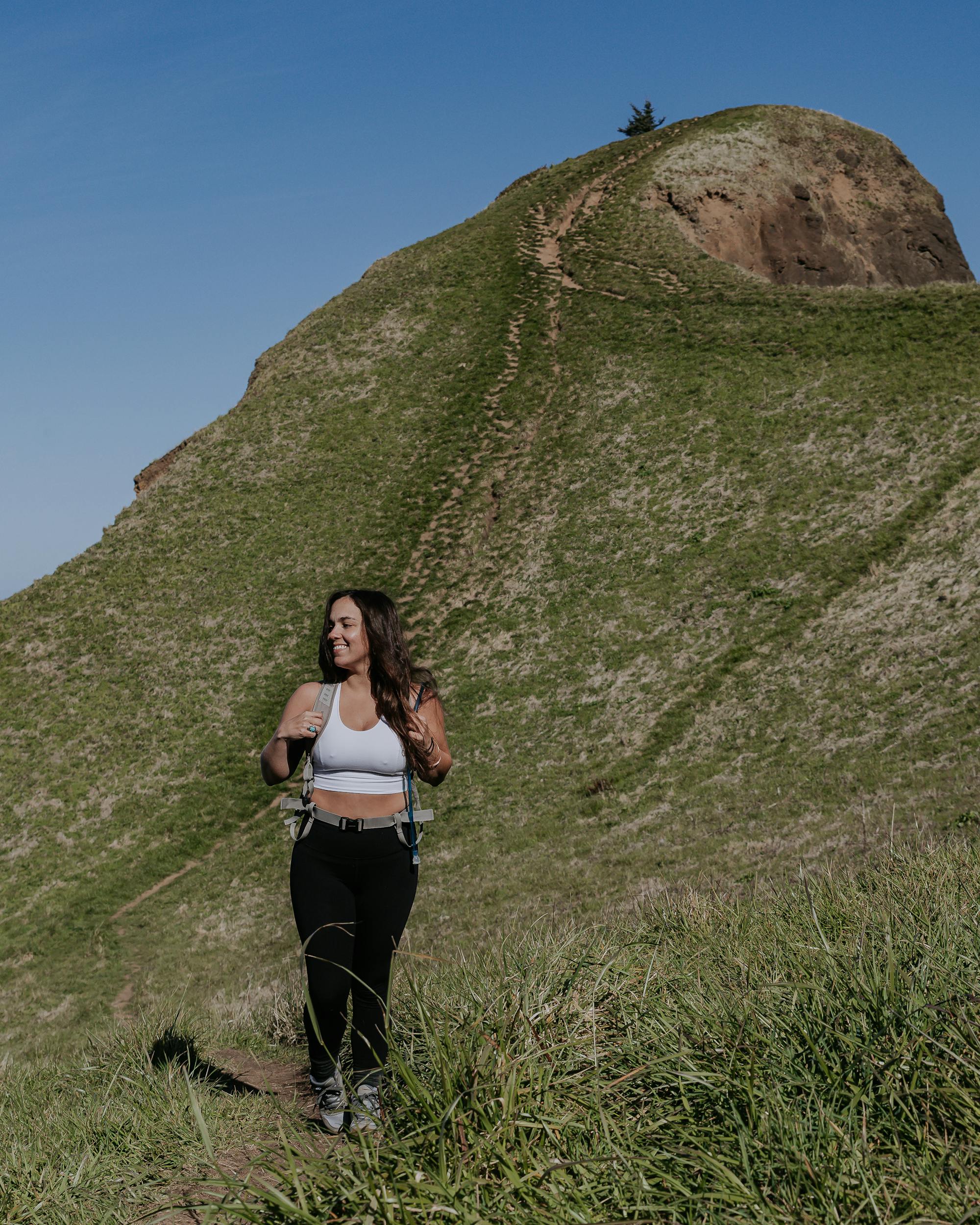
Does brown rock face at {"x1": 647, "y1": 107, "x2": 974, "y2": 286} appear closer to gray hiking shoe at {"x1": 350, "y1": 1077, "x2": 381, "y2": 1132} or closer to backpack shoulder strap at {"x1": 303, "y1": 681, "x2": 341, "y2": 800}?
backpack shoulder strap at {"x1": 303, "y1": 681, "x2": 341, "y2": 800}

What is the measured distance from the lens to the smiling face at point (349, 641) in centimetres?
507

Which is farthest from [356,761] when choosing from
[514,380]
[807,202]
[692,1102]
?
[807,202]

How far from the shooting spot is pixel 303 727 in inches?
192

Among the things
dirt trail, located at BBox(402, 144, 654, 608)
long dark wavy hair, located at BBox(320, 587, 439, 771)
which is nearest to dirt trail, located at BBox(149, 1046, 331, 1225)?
long dark wavy hair, located at BBox(320, 587, 439, 771)

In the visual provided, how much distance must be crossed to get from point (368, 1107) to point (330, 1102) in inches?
49.9

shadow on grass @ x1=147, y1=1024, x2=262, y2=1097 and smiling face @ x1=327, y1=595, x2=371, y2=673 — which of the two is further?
shadow on grass @ x1=147, y1=1024, x2=262, y2=1097

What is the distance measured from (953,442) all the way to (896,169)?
35679 mm

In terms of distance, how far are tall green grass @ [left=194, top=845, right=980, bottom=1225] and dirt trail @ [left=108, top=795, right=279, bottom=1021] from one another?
13633 mm

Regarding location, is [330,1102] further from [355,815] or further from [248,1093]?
[355,815]

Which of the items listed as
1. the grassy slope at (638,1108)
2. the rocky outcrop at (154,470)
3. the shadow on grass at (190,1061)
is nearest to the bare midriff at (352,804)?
the grassy slope at (638,1108)

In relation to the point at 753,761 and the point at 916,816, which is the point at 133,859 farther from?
the point at 916,816

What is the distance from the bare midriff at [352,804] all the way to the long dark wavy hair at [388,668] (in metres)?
0.27

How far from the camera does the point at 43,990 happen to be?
17266 mm

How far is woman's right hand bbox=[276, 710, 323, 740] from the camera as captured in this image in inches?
192
